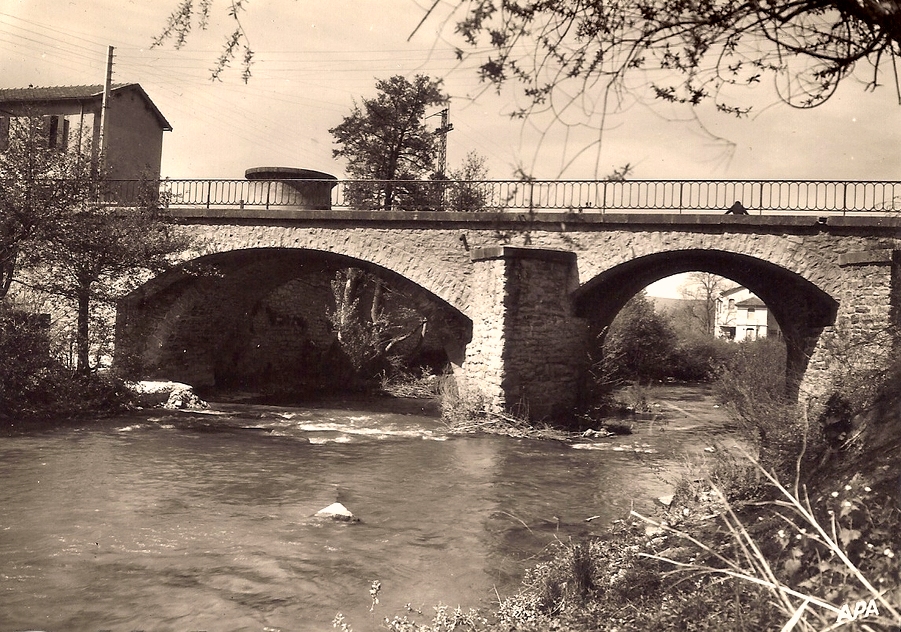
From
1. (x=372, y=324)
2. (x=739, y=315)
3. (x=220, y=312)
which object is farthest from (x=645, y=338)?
(x=739, y=315)

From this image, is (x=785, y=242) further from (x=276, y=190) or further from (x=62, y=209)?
(x=62, y=209)

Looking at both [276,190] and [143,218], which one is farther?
[276,190]

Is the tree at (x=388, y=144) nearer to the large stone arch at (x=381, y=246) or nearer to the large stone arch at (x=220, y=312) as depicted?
the large stone arch at (x=220, y=312)

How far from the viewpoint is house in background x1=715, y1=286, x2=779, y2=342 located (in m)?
45.4

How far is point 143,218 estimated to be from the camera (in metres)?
13.8

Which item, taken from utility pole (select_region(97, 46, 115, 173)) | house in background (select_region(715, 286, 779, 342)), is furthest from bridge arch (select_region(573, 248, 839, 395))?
house in background (select_region(715, 286, 779, 342))

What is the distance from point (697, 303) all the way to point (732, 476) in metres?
52.4

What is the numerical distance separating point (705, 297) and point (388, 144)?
38.0 m

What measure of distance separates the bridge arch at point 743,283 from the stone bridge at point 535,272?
1.3 inches

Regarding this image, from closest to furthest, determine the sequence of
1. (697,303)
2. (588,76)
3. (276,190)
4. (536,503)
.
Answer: (588,76)
(536,503)
(276,190)
(697,303)

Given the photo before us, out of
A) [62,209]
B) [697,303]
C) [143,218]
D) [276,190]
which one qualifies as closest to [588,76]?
[62,209]

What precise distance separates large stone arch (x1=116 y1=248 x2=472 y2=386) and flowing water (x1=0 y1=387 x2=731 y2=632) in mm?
3384

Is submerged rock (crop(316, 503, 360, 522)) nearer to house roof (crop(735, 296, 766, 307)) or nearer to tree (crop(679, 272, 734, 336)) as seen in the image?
house roof (crop(735, 296, 766, 307))

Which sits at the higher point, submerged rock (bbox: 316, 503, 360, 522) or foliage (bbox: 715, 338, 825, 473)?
foliage (bbox: 715, 338, 825, 473)
